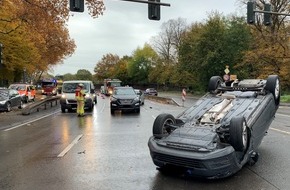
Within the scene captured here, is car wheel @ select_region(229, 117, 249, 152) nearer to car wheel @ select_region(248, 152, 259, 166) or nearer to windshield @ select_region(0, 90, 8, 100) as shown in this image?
car wheel @ select_region(248, 152, 259, 166)

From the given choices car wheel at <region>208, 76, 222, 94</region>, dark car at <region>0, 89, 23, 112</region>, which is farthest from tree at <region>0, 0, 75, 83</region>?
car wheel at <region>208, 76, 222, 94</region>

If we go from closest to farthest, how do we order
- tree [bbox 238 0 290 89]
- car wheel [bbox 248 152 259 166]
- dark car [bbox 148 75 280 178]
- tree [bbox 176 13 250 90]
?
dark car [bbox 148 75 280 178]
car wheel [bbox 248 152 259 166]
tree [bbox 238 0 290 89]
tree [bbox 176 13 250 90]

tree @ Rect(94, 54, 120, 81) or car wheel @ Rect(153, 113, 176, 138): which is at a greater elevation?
tree @ Rect(94, 54, 120, 81)

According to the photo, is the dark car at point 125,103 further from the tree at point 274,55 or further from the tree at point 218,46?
the tree at point 218,46

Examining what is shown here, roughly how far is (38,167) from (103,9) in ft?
53.9

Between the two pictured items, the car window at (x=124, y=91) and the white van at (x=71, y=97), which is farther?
the car window at (x=124, y=91)

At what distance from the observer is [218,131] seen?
669cm

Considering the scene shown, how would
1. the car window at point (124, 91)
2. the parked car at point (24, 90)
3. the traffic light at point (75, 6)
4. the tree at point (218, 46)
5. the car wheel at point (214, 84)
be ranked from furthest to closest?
the tree at point (218, 46), the parked car at point (24, 90), the car window at point (124, 91), the traffic light at point (75, 6), the car wheel at point (214, 84)

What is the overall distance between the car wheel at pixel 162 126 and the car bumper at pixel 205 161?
745mm

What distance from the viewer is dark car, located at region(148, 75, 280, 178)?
6.15 meters

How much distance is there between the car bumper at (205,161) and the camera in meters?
6.02

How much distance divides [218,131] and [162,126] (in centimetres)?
112

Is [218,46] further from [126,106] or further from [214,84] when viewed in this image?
[214,84]

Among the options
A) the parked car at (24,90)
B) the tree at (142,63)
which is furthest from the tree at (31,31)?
the tree at (142,63)
